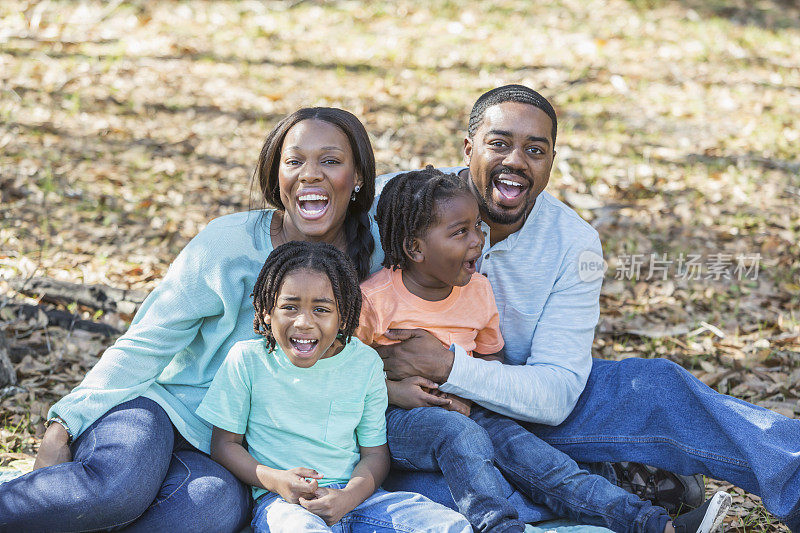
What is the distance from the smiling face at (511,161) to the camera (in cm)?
381

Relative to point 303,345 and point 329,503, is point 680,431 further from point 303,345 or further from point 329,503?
point 303,345

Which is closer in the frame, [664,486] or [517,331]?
[664,486]

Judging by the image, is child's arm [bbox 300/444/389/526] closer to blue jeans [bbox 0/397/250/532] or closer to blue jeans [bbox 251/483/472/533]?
blue jeans [bbox 251/483/472/533]

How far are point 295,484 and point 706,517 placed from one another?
1531 millimetres

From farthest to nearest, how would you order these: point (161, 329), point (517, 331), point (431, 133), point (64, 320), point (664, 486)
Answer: point (431, 133)
point (64, 320)
point (517, 331)
point (664, 486)
point (161, 329)

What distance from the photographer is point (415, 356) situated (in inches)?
139

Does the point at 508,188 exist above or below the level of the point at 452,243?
above

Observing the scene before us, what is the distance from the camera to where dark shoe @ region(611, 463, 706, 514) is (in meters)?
3.75

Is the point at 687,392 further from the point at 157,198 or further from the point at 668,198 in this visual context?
the point at 157,198

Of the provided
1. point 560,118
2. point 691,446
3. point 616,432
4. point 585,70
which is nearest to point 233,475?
point 616,432

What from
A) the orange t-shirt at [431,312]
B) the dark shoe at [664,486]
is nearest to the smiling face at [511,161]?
the orange t-shirt at [431,312]

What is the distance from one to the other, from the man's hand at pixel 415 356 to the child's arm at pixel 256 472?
1.98ft

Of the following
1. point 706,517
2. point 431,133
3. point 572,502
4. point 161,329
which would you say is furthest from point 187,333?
point 431,133

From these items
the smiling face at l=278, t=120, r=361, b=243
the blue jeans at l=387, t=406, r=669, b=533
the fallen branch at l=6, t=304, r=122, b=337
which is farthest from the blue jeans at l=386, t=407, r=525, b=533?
the fallen branch at l=6, t=304, r=122, b=337
